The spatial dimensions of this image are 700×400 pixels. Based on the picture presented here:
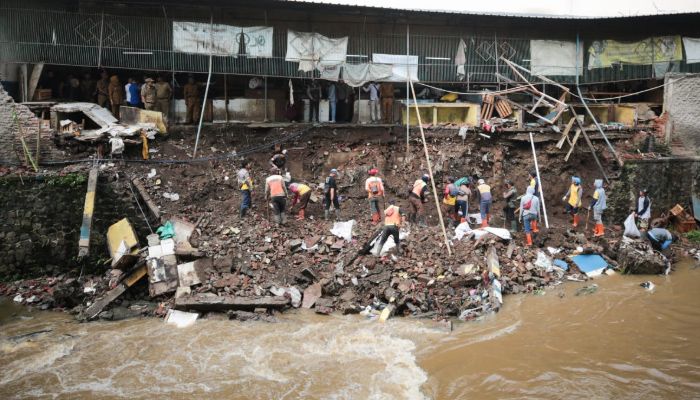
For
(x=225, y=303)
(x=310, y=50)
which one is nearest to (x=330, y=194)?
(x=225, y=303)

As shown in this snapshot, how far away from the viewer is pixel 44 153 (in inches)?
540

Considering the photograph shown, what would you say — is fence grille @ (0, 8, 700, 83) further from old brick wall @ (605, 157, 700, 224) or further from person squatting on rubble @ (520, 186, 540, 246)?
person squatting on rubble @ (520, 186, 540, 246)

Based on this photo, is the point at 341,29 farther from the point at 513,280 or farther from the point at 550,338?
the point at 550,338

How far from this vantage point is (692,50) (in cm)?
1767

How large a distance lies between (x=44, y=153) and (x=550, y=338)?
41.8 feet

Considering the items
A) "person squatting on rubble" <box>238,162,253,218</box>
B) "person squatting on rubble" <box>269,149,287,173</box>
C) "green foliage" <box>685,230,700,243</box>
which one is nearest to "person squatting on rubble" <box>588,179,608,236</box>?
"green foliage" <box>685,230,700,243</box>

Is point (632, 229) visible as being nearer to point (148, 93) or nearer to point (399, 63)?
point (399, 63)

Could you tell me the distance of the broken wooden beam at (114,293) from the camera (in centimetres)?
1092

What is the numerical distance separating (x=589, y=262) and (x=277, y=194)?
7.69 m

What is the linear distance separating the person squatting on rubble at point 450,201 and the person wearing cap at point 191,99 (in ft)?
25.4

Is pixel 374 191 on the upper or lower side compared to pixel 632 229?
upper

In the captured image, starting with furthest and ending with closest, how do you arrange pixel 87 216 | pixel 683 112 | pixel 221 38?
pixel 683 112 < pixel 221 38 < pixel 87 216

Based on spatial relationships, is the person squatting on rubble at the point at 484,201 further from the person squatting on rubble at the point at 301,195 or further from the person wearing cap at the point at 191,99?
the person wearing cap at the point at 191,99

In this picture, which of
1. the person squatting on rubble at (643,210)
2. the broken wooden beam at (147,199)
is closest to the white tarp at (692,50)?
the person squatting on rubble at (643,210)
